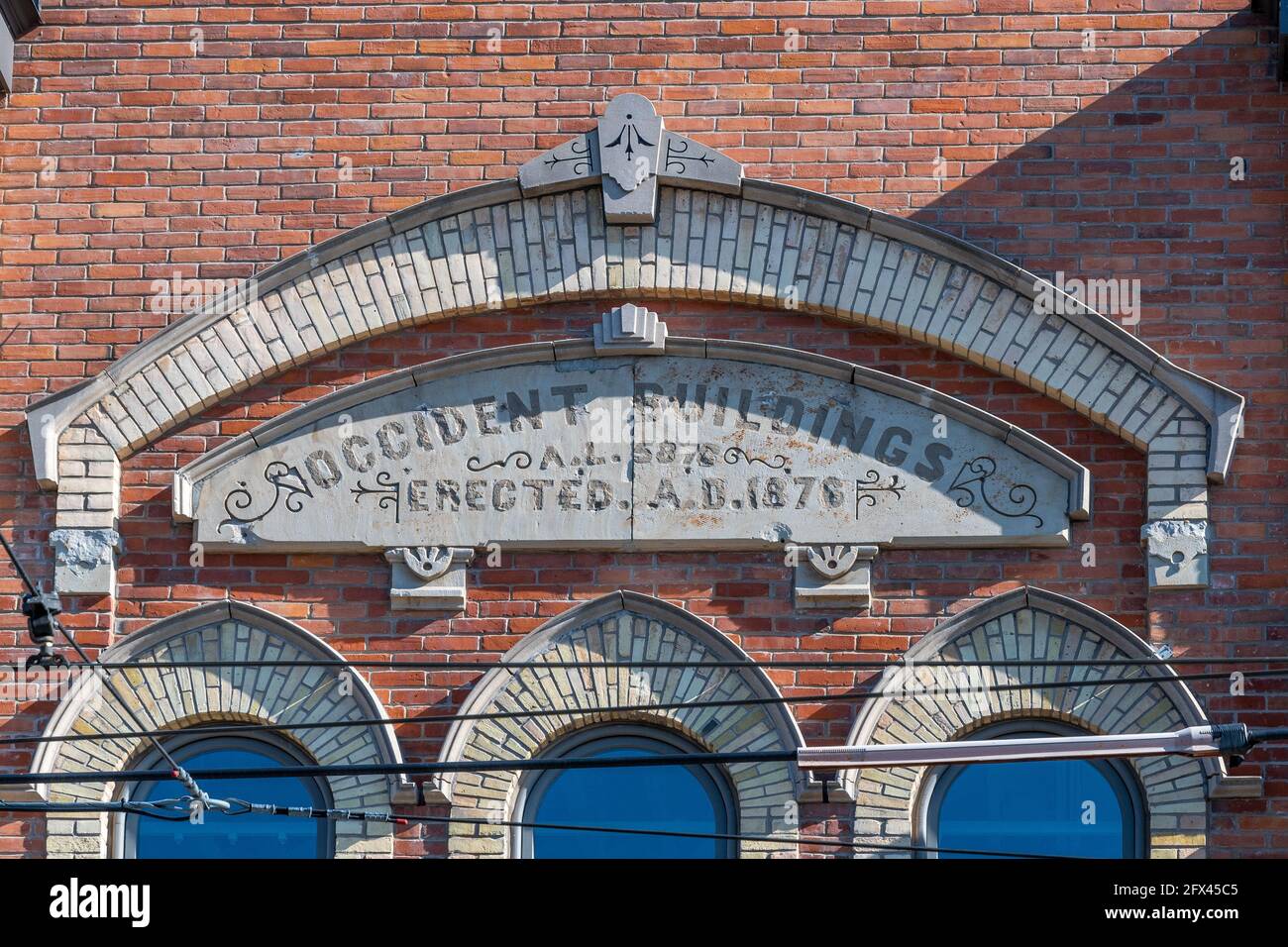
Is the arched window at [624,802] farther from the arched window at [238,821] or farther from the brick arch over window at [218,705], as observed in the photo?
the arched window at [238,821]

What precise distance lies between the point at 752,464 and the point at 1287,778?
8.98ft

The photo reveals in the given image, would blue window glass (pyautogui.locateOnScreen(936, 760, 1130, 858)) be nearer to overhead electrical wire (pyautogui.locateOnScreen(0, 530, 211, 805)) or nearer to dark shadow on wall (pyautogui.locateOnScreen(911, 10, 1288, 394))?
dark shadow on wall (pyautogui.locateOnScreen(911, 10, 1288, 394))

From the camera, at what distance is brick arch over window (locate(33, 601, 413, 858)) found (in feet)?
32.9

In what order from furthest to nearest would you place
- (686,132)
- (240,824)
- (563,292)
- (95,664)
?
(686,132), (563,292), (240,824), (95,664)

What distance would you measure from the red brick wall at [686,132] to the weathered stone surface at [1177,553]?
0.27 ft

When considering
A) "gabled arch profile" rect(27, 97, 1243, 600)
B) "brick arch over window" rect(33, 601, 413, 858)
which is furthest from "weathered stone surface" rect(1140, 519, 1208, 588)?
"brick arch over window" rect(33, 601, 413, 858)

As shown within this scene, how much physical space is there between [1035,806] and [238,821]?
3.62m

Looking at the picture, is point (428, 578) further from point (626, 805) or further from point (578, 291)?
point (578, 291)

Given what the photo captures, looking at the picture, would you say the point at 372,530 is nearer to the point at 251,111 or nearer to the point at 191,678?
the point at 191,678

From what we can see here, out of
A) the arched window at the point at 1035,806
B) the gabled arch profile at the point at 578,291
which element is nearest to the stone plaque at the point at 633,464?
the gabled arch profile at the point at 578,291

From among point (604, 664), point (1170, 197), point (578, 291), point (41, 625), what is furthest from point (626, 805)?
point (1170, 197)

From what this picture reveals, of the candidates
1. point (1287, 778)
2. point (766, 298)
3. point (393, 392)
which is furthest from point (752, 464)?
point (1287, 778)

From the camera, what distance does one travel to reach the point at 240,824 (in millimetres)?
10227

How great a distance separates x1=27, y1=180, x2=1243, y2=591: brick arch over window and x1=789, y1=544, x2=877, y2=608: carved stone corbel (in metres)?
1.10
